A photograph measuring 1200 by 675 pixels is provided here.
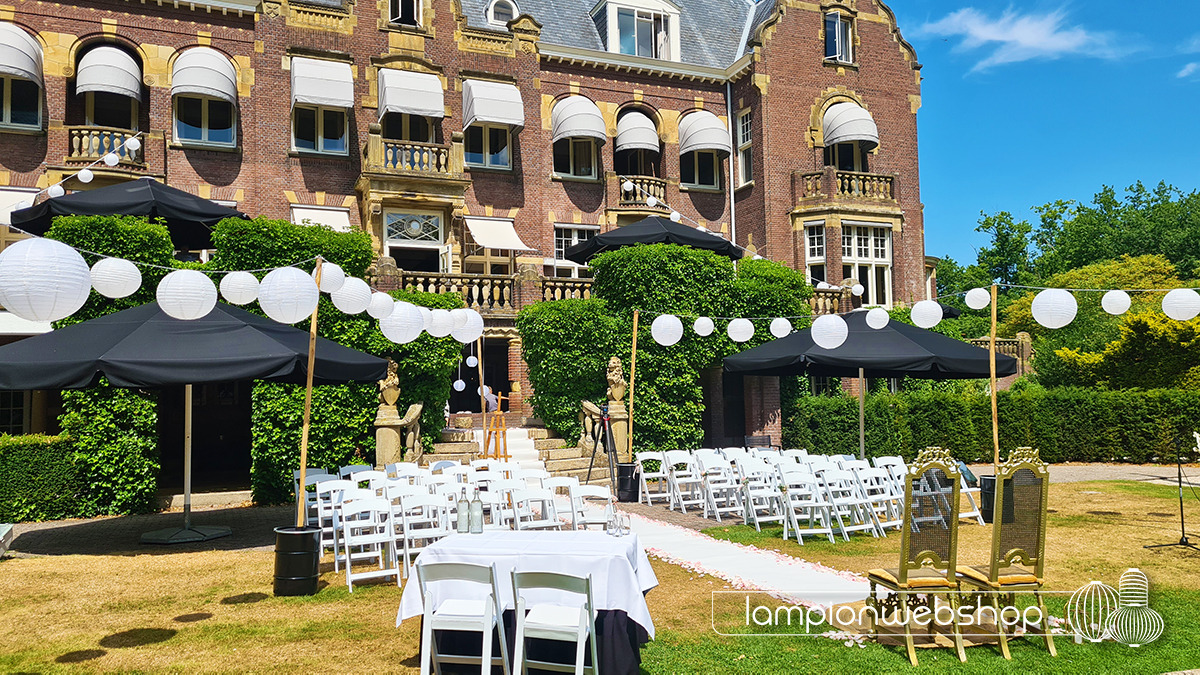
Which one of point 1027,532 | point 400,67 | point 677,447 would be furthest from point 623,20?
point 1027,532

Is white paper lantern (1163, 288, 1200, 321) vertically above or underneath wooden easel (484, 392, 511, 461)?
above

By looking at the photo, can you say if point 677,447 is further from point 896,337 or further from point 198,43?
point 198,43

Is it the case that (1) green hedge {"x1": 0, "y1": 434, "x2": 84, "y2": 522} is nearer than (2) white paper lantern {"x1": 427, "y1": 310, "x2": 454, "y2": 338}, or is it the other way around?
(2) white paper lantern {"x1": 427, "y1": 310, "x2": 454, "y2": 338}

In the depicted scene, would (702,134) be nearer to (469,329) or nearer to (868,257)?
(868,257)

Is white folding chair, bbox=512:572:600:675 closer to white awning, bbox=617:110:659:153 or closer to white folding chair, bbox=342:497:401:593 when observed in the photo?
white folding chair, bbox=342:497:401:593

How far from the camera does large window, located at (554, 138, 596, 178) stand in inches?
1065

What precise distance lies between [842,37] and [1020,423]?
1474 centimetres

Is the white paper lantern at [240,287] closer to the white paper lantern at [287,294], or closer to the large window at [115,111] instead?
the white paper lantern at [287,294]

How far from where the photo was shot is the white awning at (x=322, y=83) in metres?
22.5

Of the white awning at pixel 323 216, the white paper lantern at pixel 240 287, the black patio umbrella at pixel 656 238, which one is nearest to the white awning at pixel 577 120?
the black patio umbrella at pixel 656 238

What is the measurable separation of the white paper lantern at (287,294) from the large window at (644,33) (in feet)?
69.7

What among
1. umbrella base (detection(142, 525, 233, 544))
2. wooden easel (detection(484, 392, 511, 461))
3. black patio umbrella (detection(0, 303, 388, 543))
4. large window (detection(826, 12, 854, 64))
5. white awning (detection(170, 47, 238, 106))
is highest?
large window (detection(826, 12, 854, 64))

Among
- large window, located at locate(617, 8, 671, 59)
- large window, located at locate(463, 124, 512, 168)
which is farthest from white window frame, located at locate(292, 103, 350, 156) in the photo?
large window, located at locate(617, 8, 671, 59)

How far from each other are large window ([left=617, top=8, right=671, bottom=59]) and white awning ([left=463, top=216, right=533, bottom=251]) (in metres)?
7.76
